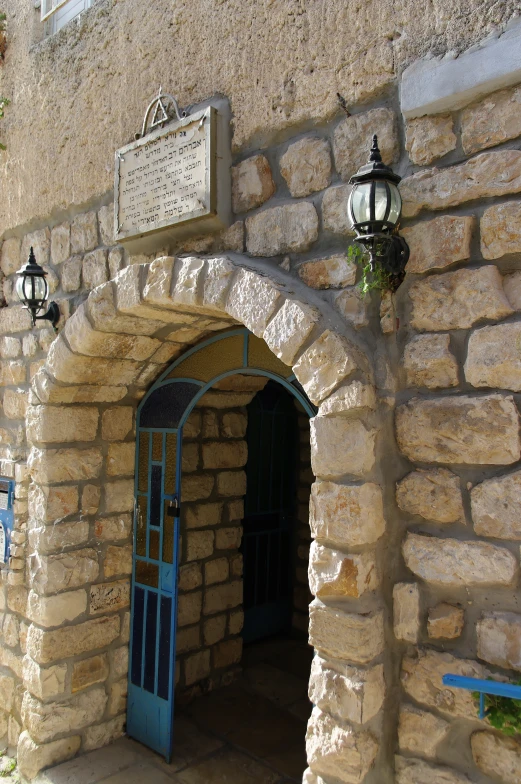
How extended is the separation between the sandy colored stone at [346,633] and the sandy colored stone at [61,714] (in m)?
1.97

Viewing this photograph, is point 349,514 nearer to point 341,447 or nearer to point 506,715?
point 341,447

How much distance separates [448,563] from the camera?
193cm

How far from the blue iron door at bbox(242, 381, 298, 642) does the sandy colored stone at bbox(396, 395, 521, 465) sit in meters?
2.84

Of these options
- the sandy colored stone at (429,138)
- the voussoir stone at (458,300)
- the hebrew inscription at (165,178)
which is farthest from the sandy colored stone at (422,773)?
the hebrew inscription at (165,178)

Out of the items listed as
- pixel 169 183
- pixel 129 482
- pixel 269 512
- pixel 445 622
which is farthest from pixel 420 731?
pixel 269 512

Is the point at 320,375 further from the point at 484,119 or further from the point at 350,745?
the point at 350,745

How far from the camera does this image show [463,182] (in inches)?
77.4

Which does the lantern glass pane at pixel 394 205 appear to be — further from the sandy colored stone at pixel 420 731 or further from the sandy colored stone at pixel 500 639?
the sandy colored stone at pixel 420 731

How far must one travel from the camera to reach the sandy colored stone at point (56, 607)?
3.30 meters

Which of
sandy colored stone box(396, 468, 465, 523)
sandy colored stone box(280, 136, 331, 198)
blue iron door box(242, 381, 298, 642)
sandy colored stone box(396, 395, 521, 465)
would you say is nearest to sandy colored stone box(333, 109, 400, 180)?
sandy colored stone box(280, 136, 331, 198)

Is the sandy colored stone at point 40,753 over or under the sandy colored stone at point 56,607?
under

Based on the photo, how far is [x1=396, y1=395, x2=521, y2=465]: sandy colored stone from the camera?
72.6 inches

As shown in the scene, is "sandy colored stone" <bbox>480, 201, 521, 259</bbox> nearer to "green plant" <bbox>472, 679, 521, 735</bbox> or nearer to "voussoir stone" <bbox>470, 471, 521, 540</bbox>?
"voussoir stone" <bbox>470, 471, 521, 540</bbox>

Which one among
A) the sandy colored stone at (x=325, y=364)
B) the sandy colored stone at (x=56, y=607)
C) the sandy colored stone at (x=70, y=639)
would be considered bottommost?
the sandy colored stone at (x=70, y=639)
